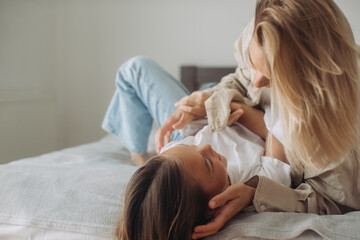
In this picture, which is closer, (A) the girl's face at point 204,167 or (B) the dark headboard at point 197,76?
(A) the girl's face at point 204,167

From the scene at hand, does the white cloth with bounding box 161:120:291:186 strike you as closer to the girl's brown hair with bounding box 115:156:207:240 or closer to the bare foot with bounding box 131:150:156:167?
the girl's brown hair with bounding box 115:156:207:240

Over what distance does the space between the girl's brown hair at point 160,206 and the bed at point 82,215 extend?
64 mm

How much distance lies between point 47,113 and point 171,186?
6.18ft

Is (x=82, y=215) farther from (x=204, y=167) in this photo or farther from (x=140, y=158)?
(x=140, y=158)

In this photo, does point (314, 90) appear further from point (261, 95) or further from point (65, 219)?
point (65, 219)

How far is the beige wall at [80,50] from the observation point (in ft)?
6.73

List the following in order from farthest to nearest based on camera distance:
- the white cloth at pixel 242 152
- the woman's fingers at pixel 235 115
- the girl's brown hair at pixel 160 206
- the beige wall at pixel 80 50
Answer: the beige wall at pixel 80 50
the woman's fingers at pixel 235 115
the white cloth at pixel 242 152
the girl's brown hair at pixel 160 206

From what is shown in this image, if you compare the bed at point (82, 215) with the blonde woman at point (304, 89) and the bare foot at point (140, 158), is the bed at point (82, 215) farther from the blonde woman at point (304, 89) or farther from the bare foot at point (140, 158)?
the bare foot at point (140, 158)

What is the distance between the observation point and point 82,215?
0.67 metres

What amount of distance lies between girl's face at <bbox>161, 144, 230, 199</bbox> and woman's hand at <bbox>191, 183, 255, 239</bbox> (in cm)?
4

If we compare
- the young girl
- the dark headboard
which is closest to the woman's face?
the young girl

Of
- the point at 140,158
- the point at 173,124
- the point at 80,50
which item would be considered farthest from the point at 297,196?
the point at 80,50

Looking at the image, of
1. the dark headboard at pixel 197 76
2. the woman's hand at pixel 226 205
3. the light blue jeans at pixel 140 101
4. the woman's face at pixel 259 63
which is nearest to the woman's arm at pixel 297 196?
the woman's hand at pixel 226 205

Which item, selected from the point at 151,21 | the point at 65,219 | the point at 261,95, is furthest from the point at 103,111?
the point at 65,219
